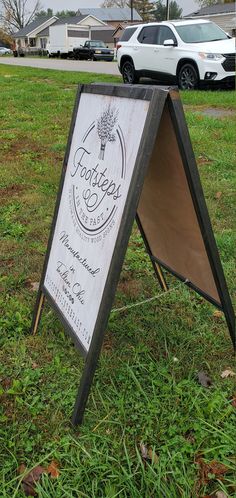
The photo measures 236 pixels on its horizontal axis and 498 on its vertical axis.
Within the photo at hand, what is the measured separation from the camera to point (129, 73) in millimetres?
13273

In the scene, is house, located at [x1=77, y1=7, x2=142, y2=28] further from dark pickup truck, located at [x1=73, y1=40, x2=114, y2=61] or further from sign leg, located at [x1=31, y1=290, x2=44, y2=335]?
sign leg, located at [x1=31, y1=290, x2=44, y2=335]

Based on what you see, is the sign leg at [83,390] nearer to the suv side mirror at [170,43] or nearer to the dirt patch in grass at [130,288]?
the dirt patch in grass at [130,288]

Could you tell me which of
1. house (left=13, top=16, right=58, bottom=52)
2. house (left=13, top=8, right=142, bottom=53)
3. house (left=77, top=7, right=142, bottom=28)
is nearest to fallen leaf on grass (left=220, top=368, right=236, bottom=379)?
house (left=13, top=8, right=142, bottom=53)

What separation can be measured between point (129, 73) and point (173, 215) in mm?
11965

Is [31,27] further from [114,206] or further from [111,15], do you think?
[114,206]

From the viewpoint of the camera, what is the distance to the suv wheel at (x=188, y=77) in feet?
35.7

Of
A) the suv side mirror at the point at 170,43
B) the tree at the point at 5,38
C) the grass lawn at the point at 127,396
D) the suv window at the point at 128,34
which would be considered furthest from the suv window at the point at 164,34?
the tree at the point at 5,38

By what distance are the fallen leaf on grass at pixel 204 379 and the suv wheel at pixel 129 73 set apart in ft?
38.9

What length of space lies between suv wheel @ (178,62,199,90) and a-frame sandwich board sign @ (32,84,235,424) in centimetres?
928

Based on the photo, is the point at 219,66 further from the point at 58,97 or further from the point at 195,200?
the point at 195,200

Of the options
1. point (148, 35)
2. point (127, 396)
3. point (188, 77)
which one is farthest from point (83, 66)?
point (127, 396)

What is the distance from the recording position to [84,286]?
79.1 inches

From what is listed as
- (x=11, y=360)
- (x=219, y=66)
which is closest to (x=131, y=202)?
(x=11, y=360)

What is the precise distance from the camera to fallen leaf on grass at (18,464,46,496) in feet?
5.81
